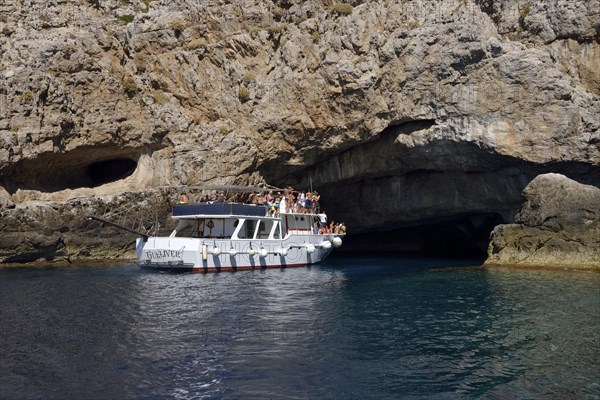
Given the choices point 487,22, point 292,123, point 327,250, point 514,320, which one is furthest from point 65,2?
point 514,320

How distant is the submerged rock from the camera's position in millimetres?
29875

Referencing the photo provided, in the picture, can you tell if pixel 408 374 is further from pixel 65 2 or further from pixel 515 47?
pixel 65 2

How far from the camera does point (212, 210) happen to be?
32375mm

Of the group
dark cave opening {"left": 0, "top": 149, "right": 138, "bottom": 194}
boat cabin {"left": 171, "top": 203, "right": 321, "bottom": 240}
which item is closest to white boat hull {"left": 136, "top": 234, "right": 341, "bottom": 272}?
boat cabin {"left": 171, "top": 203, "right": 321, "bottom": 240}

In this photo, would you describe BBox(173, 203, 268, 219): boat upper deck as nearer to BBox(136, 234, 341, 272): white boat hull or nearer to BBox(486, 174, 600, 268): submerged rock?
BBox(136, 234, 341, 272): white boat hull

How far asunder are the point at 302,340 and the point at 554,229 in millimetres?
20951

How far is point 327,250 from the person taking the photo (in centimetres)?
3934

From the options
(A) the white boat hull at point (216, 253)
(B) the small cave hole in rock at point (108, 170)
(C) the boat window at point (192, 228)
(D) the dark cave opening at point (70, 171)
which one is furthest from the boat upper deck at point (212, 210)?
(B) the small cave hole in rock at point (108, 170)

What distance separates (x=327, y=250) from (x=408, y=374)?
2725 cm

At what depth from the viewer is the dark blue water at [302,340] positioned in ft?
37.2

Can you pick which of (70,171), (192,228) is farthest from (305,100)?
(70,171)

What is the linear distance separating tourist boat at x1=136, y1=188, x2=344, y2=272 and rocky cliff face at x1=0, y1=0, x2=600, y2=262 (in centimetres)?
523

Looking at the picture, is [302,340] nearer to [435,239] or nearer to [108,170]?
[108,170]

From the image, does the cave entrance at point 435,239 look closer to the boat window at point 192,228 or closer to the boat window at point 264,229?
the boat window at point 264,229
